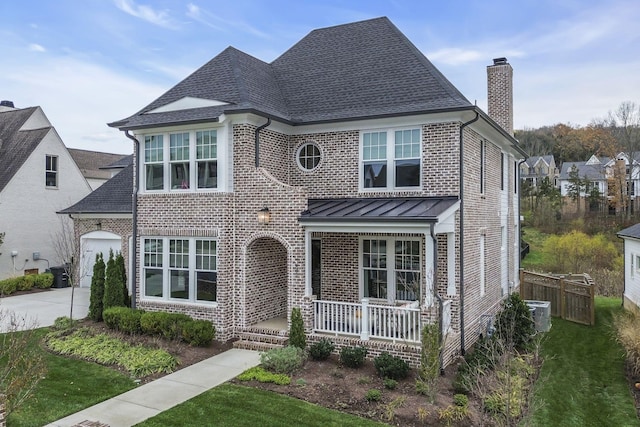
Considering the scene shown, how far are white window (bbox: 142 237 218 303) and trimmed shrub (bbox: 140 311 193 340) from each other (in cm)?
79

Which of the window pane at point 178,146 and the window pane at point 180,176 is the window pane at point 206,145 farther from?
the window pane at point 180,176

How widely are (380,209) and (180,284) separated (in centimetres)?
593

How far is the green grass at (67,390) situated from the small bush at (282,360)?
2.65m

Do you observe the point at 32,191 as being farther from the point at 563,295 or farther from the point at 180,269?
the point at 563,295

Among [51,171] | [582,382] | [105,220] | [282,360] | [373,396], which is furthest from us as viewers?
[51,171]

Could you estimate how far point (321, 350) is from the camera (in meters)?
10.5

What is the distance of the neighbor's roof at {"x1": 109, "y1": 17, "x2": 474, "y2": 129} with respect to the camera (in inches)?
485

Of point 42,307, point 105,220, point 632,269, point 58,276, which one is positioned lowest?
point 42,307

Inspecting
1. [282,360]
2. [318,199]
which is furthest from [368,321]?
[318,199]

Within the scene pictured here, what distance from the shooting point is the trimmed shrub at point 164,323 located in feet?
38.6

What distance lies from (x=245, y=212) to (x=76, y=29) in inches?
416

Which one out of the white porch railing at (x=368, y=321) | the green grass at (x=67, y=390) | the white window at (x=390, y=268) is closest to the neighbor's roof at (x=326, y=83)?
the white window at (x=390, y=268)

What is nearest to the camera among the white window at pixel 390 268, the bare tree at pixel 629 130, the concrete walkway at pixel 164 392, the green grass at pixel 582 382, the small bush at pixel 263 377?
the concrete walkway at pixel 164 392

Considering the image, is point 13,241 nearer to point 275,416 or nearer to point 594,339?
point 275,416
